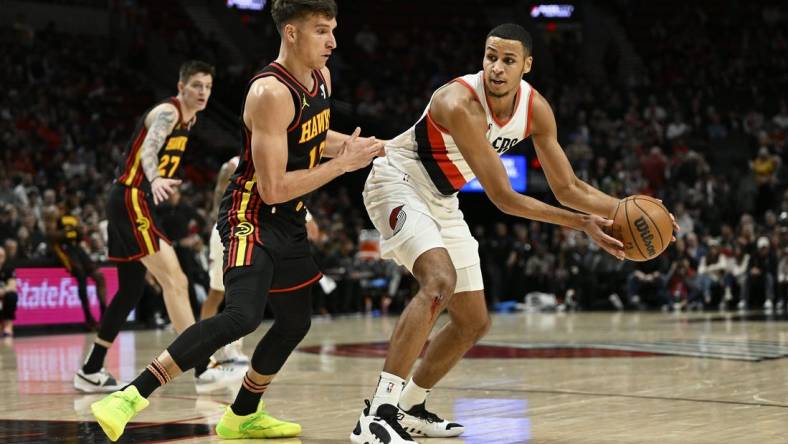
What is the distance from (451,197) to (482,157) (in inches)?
19.8

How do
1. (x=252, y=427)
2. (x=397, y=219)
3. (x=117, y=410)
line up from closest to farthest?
(x=117, y=410)
(x=252, y=427)
(x=397, y=219)

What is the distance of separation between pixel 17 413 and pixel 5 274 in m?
7.74

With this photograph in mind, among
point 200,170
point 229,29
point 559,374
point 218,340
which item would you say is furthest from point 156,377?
point 229,29

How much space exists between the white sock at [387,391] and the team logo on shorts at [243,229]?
2.90ft

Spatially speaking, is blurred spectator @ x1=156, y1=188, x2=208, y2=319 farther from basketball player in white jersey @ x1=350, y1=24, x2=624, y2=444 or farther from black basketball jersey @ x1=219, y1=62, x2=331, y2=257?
black basketball jersey @ x1=219, y1=62, x2=331, y2=257

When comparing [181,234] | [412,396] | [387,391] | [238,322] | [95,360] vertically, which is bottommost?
[95,360]

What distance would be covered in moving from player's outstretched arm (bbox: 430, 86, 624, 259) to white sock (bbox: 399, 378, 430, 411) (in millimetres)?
1004

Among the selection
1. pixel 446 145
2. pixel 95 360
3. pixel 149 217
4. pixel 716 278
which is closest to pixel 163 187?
pixel 149 217

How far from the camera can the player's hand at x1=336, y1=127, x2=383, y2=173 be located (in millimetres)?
4938

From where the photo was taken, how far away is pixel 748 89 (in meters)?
25.2

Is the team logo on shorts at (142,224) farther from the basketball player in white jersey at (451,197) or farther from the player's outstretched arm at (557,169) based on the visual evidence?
the player's outstretched arm at (557,169)

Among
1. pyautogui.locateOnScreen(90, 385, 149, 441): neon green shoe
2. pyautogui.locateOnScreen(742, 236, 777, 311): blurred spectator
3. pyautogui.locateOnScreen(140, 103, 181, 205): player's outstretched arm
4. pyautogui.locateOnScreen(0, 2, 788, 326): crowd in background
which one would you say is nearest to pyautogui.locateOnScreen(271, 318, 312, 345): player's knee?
pyautogui.locateOnScreen(90, 385, 149, 441): neon green shoe

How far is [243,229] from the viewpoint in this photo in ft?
16.6

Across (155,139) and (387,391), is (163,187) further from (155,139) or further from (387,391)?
(387,391)
